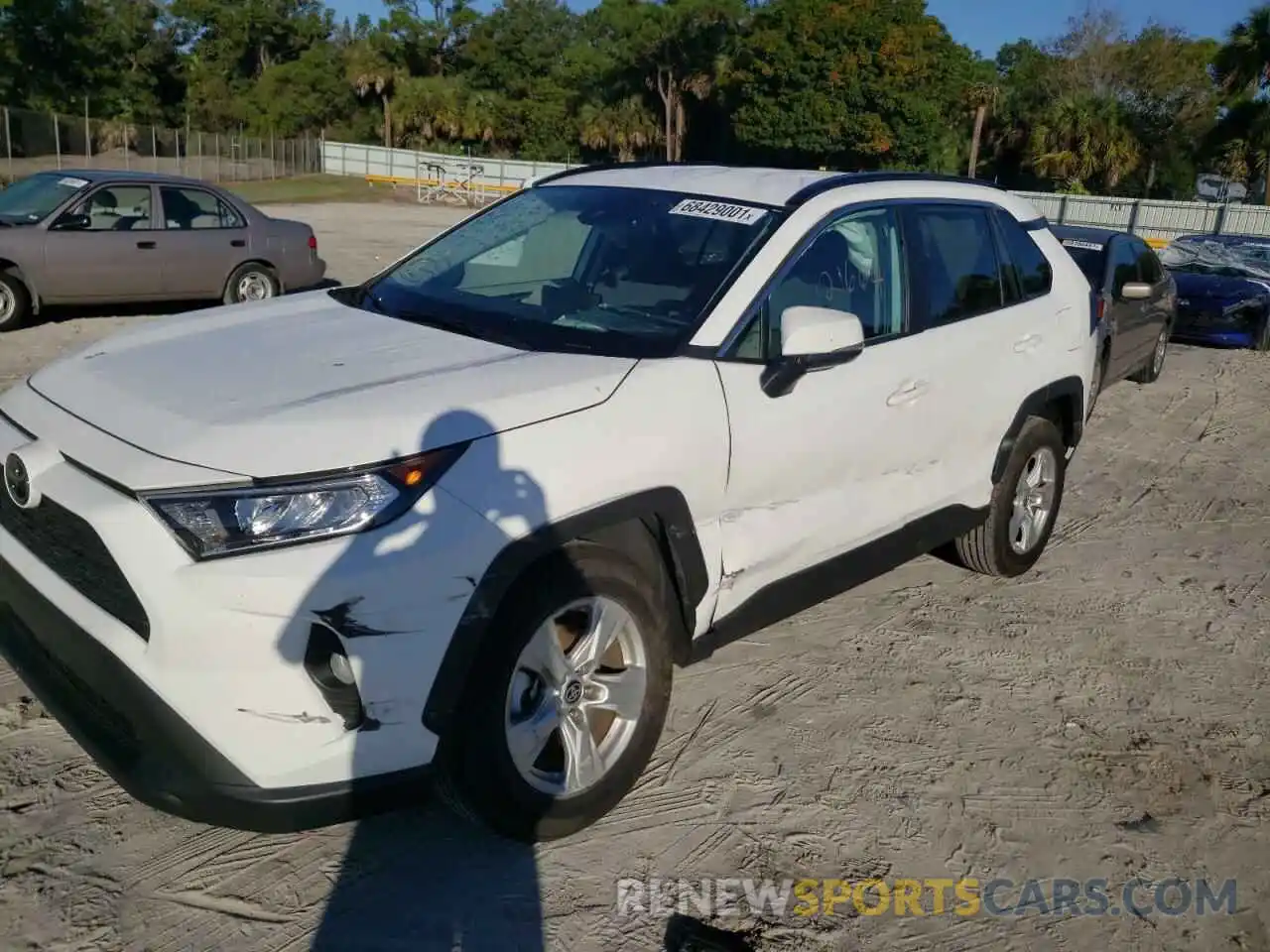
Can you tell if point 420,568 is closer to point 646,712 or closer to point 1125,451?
point 646,712

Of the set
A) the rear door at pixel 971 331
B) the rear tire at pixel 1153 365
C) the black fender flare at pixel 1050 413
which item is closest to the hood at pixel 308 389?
the rear door at pixel 971 331

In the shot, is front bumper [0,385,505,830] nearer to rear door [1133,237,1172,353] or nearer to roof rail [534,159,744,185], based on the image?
roof rail [534,159,744,185]

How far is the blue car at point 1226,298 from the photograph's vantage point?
13219 mm

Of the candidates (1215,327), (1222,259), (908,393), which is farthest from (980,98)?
(908,393)

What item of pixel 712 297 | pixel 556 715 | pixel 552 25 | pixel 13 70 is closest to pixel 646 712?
pixel 556 715

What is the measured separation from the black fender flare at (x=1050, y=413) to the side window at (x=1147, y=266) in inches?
220

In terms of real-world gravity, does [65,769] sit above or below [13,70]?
below

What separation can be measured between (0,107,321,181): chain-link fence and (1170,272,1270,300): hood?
76.1ft

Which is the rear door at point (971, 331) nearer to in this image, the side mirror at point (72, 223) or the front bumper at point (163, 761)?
the front bumper at point (163, 761)

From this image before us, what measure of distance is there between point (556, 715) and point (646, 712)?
33 centimetres

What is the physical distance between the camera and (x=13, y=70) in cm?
4828

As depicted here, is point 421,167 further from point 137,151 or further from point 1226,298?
point 1226,298

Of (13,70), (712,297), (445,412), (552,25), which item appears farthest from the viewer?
(552,25)

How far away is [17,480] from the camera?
9.84ft
